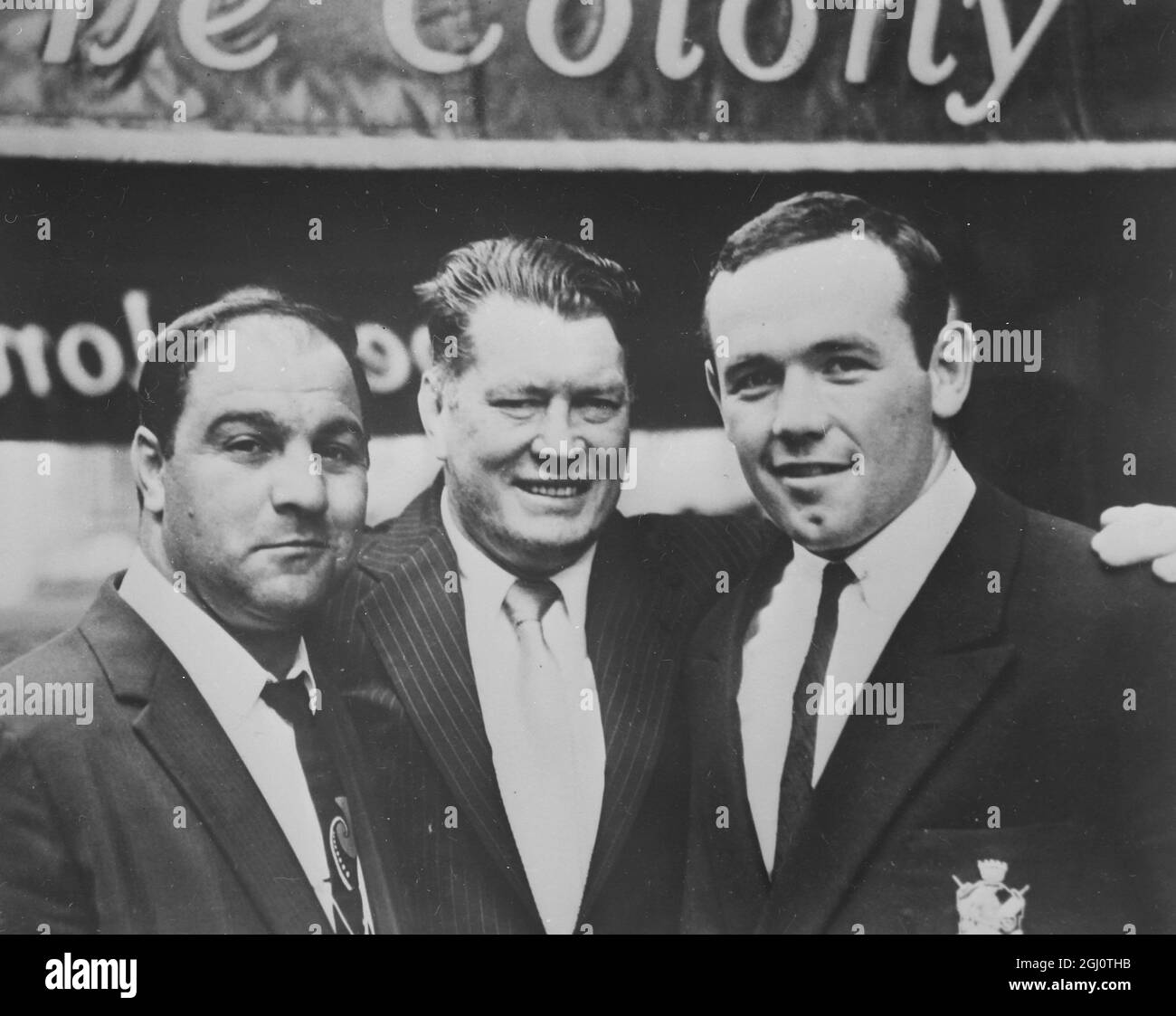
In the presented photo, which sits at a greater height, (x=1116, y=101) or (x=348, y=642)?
(x=1116, y=101)

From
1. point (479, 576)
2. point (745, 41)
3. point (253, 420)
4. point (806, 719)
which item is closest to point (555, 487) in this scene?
point (479, 576)

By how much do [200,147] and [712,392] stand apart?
155 centimetres

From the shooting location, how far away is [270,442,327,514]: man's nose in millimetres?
3279

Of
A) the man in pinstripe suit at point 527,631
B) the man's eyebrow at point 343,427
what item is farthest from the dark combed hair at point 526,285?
the man's eyebrow at point 343,427

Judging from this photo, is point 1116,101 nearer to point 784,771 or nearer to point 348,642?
point 784,771

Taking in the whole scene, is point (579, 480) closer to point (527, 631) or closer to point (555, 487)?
point (555, 487)

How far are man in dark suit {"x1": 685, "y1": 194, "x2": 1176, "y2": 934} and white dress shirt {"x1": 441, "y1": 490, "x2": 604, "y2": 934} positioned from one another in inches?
11.1

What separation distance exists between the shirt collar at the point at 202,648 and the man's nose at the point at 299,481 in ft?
1.24

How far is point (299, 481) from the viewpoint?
3291 millimetres

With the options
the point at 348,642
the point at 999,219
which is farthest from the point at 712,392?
the point at 348,642

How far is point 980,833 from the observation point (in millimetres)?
3340

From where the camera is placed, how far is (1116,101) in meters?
3.47

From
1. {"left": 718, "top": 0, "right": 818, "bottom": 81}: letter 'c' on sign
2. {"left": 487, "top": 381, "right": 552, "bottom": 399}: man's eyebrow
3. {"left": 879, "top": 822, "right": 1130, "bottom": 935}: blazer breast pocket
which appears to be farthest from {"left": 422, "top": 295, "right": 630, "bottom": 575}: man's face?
{"left": 879, "top": 822, "right": 1130, "bottom": 935}: blazer breast pocket
